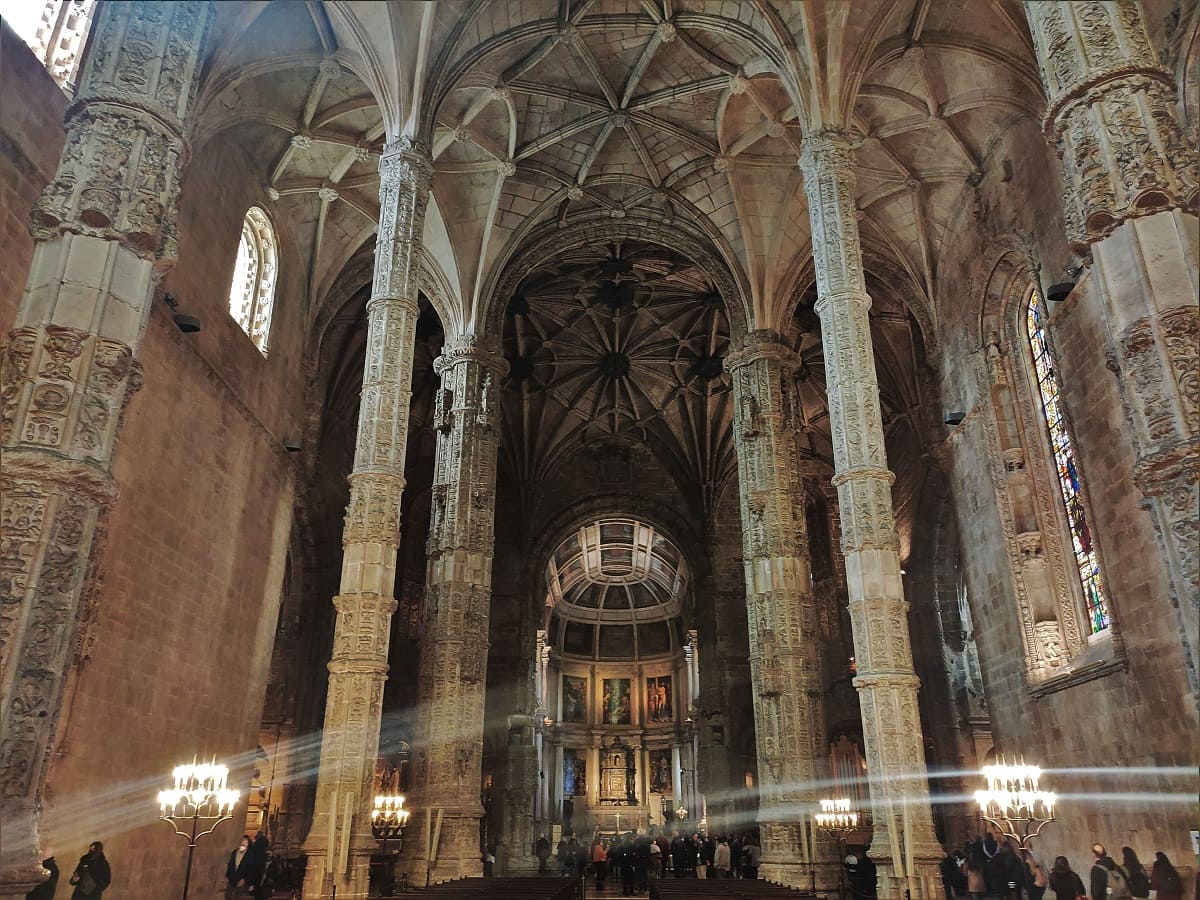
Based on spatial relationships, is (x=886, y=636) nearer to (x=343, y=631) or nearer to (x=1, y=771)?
(x=343, y=631)

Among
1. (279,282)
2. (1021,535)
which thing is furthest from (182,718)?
(1021,535)

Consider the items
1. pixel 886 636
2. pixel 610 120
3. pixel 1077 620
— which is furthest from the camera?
pixel 610 120

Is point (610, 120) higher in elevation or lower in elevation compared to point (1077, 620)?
higher

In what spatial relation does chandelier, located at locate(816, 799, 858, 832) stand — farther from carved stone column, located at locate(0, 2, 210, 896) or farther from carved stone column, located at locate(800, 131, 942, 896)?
carved stone column, located at locate(0, 2, 210, 896)

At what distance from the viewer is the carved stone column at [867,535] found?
10172 mm

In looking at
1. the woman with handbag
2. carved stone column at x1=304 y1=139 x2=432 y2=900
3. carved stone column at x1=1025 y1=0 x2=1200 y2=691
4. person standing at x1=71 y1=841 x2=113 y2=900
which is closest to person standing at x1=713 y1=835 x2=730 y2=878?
the woman with handbag

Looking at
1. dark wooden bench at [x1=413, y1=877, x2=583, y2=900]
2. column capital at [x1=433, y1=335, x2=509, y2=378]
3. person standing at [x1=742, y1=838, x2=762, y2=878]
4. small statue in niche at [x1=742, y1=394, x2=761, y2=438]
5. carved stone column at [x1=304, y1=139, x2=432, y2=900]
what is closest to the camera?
carved stone column at [x1=304, y1=139, x2=432, y2=900]

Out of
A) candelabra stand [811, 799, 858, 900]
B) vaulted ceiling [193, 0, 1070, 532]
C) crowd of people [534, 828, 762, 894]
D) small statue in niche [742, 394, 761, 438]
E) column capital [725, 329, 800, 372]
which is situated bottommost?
crowd of people [534, 828, 762, 894]

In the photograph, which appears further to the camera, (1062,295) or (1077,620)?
(1077,620)

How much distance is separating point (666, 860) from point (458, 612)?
16.7 m

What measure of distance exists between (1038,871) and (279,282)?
18456mm

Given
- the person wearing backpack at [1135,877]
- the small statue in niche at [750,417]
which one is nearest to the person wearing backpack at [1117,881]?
the person wearing backpack at [1135,877]

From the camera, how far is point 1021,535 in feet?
55.6

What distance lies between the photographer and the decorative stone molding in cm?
701
